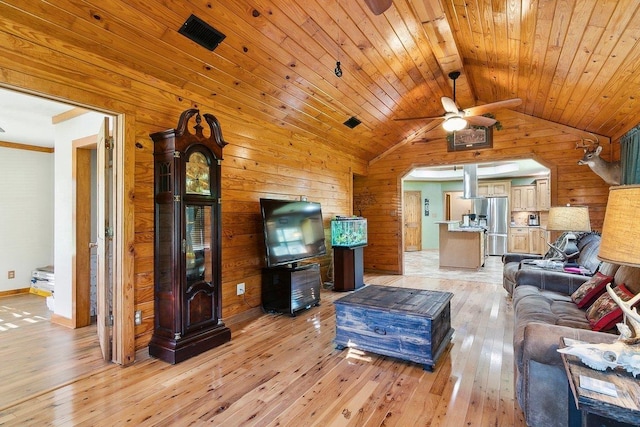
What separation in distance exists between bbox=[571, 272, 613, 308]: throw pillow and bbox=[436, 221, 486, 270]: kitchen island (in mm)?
4370

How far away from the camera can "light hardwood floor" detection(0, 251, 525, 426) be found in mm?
2004

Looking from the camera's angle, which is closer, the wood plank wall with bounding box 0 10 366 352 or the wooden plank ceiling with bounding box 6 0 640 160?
the wood plank wall with bounding box 0 10 366 352

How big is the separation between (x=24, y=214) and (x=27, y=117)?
202 centimetres

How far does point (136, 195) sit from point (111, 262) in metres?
0.60

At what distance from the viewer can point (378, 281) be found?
6.11m

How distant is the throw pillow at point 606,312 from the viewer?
6.55 ft

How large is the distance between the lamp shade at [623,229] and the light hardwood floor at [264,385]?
134cm

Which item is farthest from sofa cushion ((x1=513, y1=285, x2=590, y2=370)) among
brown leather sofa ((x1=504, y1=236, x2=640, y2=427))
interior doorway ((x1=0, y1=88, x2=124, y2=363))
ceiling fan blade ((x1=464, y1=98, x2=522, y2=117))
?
interior doorway ((x1=0, y1=88, x2=124, y2=363))

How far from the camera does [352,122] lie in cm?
505

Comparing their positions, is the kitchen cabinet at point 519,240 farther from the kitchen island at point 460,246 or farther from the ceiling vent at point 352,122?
the ceiling vent at point 352,122

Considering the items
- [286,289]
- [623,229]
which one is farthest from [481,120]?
[623,229]

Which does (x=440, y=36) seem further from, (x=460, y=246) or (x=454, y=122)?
(x=460, y=246)

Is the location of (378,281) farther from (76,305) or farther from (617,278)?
(76,305)

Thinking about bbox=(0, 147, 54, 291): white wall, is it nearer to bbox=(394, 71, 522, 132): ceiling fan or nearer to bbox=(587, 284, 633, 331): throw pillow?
bbox=(394, 71, 522, 132): ceiling fan
